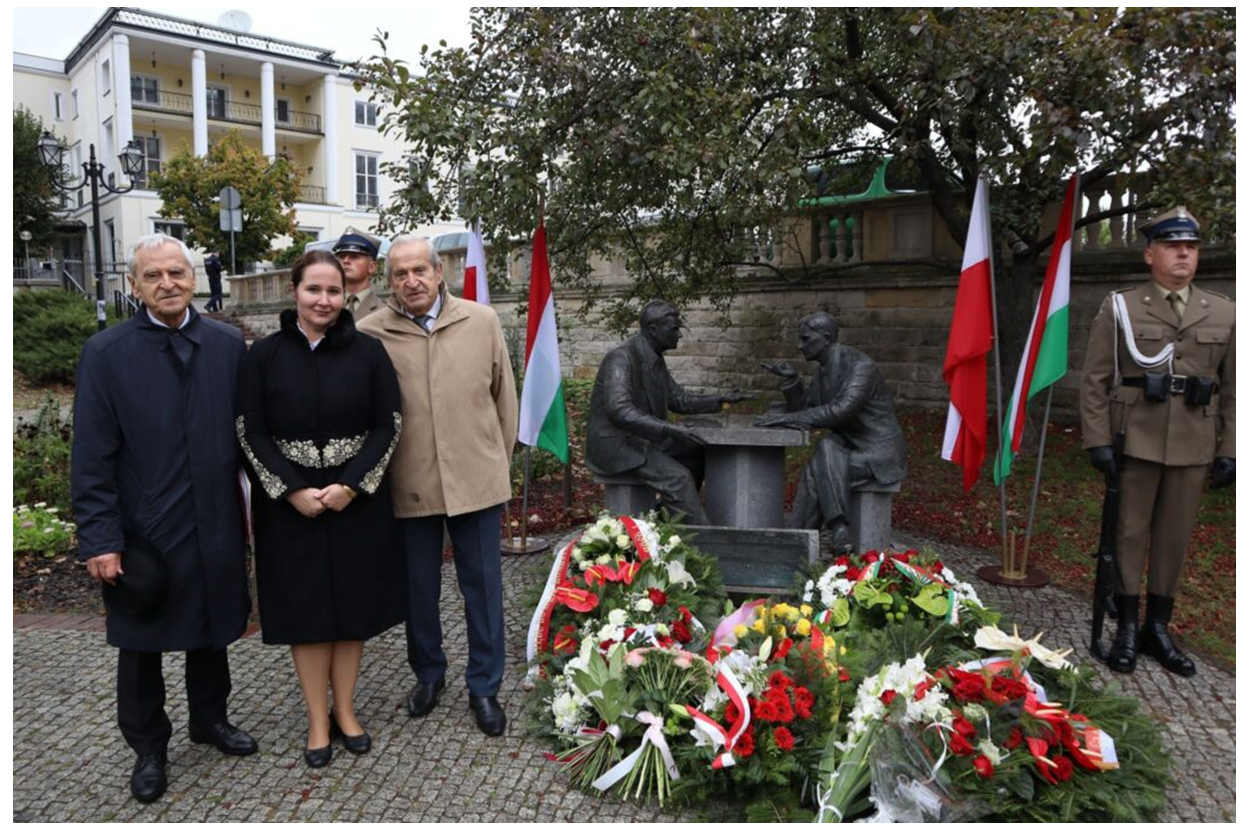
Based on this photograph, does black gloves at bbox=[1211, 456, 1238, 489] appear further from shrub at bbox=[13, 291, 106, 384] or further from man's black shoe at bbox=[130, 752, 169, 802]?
shrub at bbox=[13, 291, 106, 384]

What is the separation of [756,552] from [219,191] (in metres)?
26.9

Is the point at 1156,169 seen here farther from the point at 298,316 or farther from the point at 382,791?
the point at 382,791

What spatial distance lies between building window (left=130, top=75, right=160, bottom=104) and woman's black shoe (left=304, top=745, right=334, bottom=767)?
127 ft

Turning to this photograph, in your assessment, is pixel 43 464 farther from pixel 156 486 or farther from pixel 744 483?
pixel 744 483

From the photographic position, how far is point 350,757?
3463mm

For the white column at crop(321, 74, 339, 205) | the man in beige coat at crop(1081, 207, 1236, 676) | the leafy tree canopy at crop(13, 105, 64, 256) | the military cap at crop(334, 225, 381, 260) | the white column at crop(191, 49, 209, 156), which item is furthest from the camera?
the white column at crop(321, 74, 339, 205)

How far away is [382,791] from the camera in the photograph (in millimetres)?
3215

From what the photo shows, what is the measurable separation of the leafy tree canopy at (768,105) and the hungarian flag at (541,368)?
107cm

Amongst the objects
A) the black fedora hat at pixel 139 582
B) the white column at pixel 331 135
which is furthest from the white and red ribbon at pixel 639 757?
the white column at pixel 331 135

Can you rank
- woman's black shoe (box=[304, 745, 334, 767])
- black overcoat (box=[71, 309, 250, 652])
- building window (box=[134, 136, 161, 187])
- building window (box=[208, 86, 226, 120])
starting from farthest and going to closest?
A: building window (box=[208, 86, 226, 120])
building window (box=[134, 136, 161, 187])
woman's black shoe (box=[304, 745, 334, 767])
black overcoat (box=[71, 309, 250, 652])

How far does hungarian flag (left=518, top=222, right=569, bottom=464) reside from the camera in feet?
19.1

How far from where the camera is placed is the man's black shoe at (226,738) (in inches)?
137

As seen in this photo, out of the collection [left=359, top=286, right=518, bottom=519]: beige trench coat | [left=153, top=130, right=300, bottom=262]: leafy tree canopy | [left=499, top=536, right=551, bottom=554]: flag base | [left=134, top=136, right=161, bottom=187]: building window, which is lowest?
[left=499, top=536, right=551, bottom=554]: flag base

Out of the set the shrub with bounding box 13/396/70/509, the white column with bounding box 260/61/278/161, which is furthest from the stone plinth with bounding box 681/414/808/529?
the white column with bounding box 260/61/278/161
